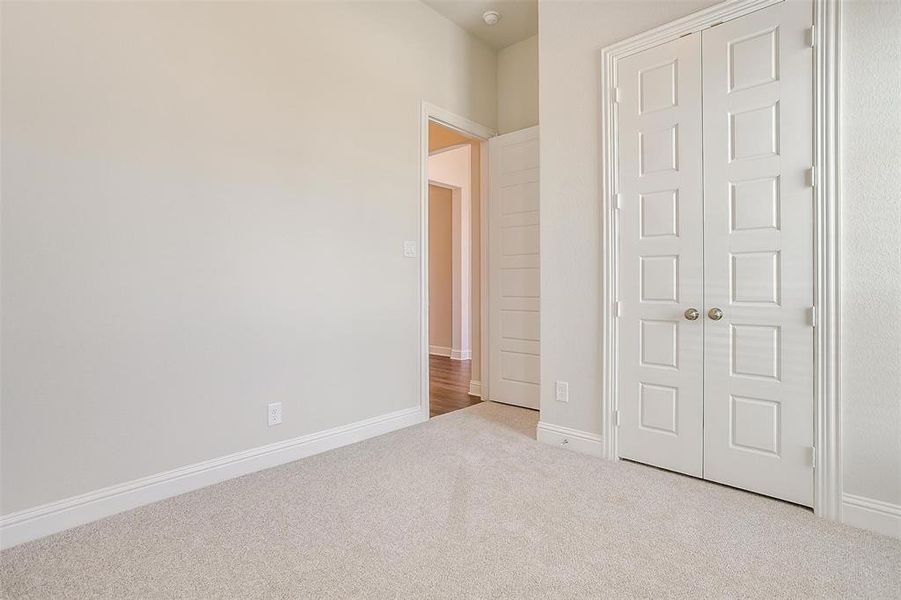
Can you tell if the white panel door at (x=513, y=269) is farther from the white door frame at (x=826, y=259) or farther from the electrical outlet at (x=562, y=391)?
the white door frame at (x=826, y=259)

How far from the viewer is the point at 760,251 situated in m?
2.18

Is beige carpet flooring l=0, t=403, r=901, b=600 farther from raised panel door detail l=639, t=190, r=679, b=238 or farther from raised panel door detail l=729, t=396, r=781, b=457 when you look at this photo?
raised panel door detail l=639, t=190, r=679, b=238

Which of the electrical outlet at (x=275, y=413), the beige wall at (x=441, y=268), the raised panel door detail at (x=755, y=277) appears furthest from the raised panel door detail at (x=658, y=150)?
the beige wall at (x=441, y=268)

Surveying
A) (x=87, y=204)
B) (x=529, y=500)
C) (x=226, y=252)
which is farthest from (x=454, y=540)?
(x=87, y=204)

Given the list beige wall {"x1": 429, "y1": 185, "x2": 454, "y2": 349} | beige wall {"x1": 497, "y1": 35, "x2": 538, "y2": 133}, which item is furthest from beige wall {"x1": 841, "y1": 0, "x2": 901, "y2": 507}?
beige wall {"x1": 429, "y1": 185, "x2": 454, "y2": 349}

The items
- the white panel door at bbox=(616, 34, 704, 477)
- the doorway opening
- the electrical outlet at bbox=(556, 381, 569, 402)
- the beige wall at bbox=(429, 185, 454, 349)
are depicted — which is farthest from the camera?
the beige wall at bbox=(429, 185, 454, 349)

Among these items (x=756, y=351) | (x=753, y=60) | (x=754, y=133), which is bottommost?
(x=756, y=351)

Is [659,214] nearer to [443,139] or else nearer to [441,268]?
[443,139]

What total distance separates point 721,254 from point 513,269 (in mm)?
1790

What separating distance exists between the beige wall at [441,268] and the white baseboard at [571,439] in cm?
376

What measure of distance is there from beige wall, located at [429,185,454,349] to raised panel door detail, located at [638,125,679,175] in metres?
4.25

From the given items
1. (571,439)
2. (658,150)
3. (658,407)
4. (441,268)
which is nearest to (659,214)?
(658,150)

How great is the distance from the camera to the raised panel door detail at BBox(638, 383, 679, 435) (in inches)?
97.4

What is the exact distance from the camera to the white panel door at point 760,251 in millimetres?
2070
